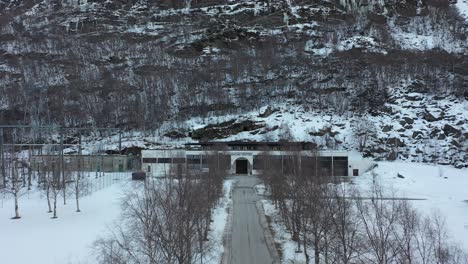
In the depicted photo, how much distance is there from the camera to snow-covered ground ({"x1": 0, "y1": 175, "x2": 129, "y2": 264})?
3234cm

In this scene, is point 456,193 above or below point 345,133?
below

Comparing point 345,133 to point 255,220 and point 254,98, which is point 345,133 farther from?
point 255,220

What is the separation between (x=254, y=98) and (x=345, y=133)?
36.7 meters

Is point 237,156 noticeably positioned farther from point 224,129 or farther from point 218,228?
point 218,228

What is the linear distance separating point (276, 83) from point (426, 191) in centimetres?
8343

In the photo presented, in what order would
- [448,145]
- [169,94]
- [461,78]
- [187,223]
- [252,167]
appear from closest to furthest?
[187,223]
[448,145]
[252,167]
[461,78]
[169,94]

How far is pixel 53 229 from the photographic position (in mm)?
42062

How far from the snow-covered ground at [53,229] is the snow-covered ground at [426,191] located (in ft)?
54.1

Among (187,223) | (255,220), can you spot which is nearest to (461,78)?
(255,220)

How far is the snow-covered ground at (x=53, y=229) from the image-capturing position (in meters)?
32.3

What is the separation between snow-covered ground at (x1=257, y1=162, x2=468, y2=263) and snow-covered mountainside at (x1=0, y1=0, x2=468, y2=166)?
37.9 ft

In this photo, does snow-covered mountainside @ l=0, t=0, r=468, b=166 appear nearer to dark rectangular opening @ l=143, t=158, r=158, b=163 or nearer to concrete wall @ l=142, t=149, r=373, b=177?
concrete wall @ l=142, t=149, r=373, b=177

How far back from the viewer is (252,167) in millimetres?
108750

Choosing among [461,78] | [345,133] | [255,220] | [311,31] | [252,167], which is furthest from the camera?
[311,31]
